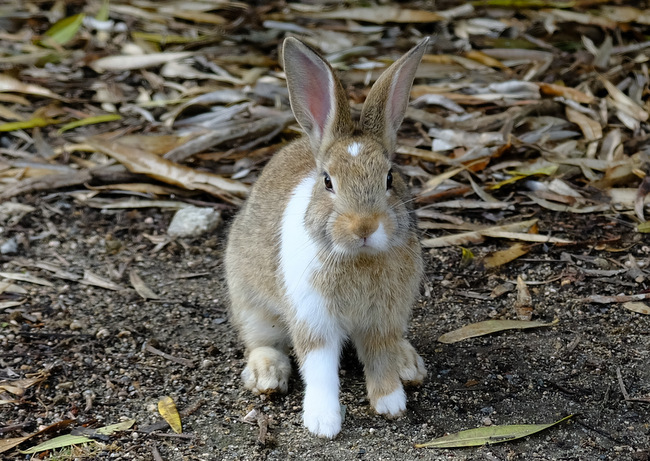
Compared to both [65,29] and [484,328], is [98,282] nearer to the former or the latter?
[484,328]

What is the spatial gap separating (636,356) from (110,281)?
11.3ft

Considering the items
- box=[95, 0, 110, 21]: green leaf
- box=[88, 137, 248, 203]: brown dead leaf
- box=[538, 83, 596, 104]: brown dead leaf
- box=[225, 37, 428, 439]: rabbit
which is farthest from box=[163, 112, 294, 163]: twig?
box=[95, 0, 110, 21]: green leaf

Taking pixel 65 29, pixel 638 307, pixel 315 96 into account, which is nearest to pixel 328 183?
pixel 315 96

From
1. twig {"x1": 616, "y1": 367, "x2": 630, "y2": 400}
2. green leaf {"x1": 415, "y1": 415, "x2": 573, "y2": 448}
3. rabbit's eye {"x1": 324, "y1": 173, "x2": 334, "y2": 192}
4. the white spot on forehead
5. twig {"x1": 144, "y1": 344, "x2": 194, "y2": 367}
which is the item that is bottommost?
twig {"x1": 144, "y1": 344, "x2": 194, "y2": 367}

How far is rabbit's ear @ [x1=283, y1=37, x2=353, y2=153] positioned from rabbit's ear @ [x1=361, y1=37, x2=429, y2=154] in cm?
11

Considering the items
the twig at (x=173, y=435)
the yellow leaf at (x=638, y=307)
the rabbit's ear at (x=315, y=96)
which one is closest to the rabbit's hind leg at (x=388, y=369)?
the twig at (x=173, y=435)

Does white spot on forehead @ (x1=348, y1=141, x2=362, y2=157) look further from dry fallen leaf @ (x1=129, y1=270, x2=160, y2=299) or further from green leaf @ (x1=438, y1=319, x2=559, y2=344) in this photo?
dry fallen leaf @ (x1=129, y1=270, x2=160, y2=299)

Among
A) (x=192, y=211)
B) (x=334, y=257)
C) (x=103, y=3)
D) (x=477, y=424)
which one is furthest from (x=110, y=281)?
(x=103, y=3)

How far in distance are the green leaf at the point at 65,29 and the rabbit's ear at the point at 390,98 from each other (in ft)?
17.9

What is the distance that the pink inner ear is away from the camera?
4.11 m

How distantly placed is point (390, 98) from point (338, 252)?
91 centimetres

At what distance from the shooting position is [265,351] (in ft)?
14.8

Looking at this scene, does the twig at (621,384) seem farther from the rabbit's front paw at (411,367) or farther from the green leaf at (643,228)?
the green leaf at (643,228)

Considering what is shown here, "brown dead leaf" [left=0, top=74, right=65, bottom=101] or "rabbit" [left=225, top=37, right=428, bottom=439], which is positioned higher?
"rabbit" [left=225, top=37, right=428, bottom=439]
